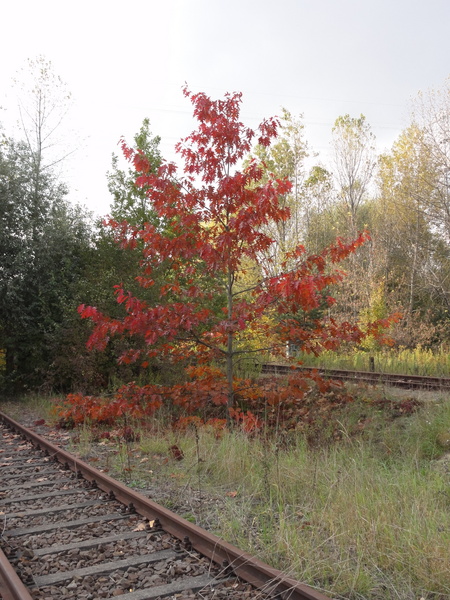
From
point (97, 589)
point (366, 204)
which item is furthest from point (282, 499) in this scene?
point (366, 204)

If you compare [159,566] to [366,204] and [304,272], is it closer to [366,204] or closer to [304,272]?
[304,272]

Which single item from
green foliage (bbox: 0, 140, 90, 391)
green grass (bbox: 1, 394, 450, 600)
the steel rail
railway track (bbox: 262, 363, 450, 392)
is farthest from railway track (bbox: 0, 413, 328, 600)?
green foliage (bbox: 0, 140, 90, 391)

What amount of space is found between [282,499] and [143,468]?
2.26m

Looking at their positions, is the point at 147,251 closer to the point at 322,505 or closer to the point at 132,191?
the point at 322,505

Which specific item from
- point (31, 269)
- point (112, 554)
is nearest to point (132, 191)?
point (31, 269)

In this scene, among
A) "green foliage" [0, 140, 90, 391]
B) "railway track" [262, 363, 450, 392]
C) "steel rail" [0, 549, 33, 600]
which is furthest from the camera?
"green foliage" [0, 140, 90, 391]

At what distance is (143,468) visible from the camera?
23.3 feet

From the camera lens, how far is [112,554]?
14.7ft

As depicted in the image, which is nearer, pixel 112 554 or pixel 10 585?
pixel 10 585

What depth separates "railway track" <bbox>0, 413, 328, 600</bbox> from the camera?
12.7 feet

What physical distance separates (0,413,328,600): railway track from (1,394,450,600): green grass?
258 millimetres

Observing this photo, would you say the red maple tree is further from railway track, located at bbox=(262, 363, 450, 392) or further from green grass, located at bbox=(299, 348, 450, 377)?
green grass, located at bbox=(299, 348, 450, 377)

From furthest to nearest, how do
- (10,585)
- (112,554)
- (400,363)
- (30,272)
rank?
(400,363)
(30,272)
(112,554)
(10,585)

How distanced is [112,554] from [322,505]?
190 centimetres
